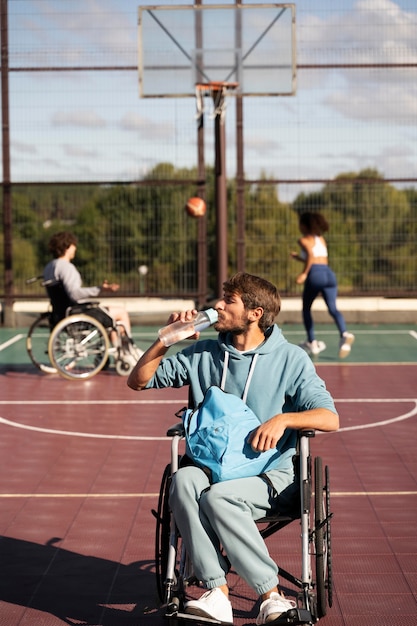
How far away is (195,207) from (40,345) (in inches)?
125

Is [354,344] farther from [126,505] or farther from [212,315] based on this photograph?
[212,315]

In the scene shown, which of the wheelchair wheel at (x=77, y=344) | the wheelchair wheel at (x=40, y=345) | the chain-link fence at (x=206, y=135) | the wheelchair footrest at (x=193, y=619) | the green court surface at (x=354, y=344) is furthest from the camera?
the chain-link fence at (x=206, y=135)

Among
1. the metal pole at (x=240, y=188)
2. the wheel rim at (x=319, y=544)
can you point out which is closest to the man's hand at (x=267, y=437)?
the wheel rim at (x=319, y=544)

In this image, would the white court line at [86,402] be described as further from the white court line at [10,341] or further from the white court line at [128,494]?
the white court line at [10,341]

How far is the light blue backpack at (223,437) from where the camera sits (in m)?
4.96

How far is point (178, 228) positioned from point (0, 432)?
9.05 m

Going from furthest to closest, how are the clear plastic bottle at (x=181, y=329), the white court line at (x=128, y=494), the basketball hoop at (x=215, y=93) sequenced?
1. the basketball hoop at (x=215, y=93)
2. the white court line at (x=128, y=494)
3. the clear plastic bottle at (x=181, y=329)

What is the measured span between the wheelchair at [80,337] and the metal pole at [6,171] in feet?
18.4

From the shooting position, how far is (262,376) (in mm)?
5180

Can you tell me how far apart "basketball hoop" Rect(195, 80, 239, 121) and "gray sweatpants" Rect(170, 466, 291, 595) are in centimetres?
1212

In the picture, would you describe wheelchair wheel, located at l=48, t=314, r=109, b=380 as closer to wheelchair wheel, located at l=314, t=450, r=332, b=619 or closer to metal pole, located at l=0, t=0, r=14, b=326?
metal pole, located at l=0, t=0, r=14, b=326

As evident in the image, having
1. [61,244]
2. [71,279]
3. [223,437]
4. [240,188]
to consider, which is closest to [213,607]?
[223,437]

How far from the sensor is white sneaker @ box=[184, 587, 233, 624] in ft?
15.5

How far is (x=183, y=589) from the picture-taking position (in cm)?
500
